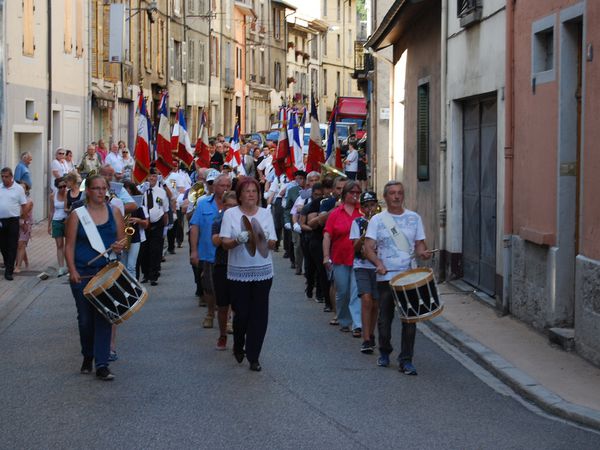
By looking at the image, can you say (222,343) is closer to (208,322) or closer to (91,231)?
(208,322)

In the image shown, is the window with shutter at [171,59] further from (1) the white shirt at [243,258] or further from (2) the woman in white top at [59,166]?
(1) the white shirt at [243,258]

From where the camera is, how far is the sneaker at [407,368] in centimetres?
1050

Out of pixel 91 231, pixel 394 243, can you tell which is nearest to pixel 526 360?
pixel 394 243

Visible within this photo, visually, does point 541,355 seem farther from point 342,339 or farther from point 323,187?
point 323,187

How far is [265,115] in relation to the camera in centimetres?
7456

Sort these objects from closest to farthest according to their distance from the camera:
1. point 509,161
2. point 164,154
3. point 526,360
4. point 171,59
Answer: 1. point 526,360
2. point 509,161
3. point 164,154
4. point 171,59

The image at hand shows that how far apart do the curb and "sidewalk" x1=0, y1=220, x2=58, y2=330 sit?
4.97 m

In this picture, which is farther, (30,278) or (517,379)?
(30,278)

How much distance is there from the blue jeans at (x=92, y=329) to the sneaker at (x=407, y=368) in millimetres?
2535

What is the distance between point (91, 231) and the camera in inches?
398

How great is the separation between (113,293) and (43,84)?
20.8 metres

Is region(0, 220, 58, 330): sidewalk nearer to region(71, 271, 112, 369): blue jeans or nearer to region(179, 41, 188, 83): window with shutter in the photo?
region(71, 271, 112, 369): blue jeans

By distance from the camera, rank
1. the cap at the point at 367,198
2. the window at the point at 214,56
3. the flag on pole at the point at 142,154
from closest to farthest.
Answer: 1. the cap at the point at 367,198
2. the flag on pole at the point at 142,154
3. the window at the point at 214,56

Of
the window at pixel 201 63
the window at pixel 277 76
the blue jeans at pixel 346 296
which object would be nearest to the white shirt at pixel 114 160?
the blue jeans at pixel 346 296
